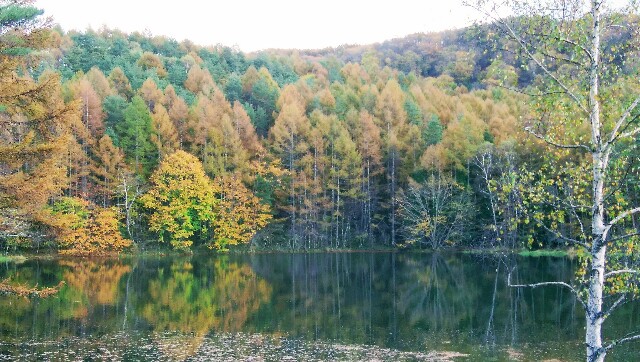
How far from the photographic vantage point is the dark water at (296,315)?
19.7 m

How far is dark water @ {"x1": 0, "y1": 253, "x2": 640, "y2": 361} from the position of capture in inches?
776

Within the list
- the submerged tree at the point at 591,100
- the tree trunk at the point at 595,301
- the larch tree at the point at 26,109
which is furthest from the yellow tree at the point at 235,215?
the tree trunk at the point at 595,301

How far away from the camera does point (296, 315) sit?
25.9 meters

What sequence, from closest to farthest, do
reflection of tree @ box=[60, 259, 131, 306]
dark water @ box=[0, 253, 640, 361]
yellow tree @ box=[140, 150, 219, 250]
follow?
dark water @ box=[0, 253, 640, 361] < reflection of tree @ box=[60, 259, 131, 306] < yellow tree @ box=[140, 150, 219, 250]

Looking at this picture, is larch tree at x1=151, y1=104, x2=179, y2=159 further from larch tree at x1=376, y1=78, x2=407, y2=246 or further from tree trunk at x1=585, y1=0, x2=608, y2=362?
tree trunk at x1=585, y1=0, x2=608, y2=362

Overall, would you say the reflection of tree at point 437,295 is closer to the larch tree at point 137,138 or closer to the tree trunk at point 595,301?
the tree trunk at point 595,301

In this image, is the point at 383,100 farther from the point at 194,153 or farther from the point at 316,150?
the point at 194,153

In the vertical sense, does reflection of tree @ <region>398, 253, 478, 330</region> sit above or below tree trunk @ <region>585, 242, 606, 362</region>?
below

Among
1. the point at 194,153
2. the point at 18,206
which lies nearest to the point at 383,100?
the point at 194,153

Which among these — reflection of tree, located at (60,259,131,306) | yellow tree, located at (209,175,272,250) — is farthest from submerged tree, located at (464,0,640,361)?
yellow tree, located at (209,175,272,250)

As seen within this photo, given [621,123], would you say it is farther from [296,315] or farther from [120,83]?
[120,83]

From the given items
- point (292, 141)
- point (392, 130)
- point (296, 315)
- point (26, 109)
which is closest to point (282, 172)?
point (292, 141)

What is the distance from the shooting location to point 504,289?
1292 inches

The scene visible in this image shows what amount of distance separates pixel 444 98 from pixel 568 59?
6458 cm
